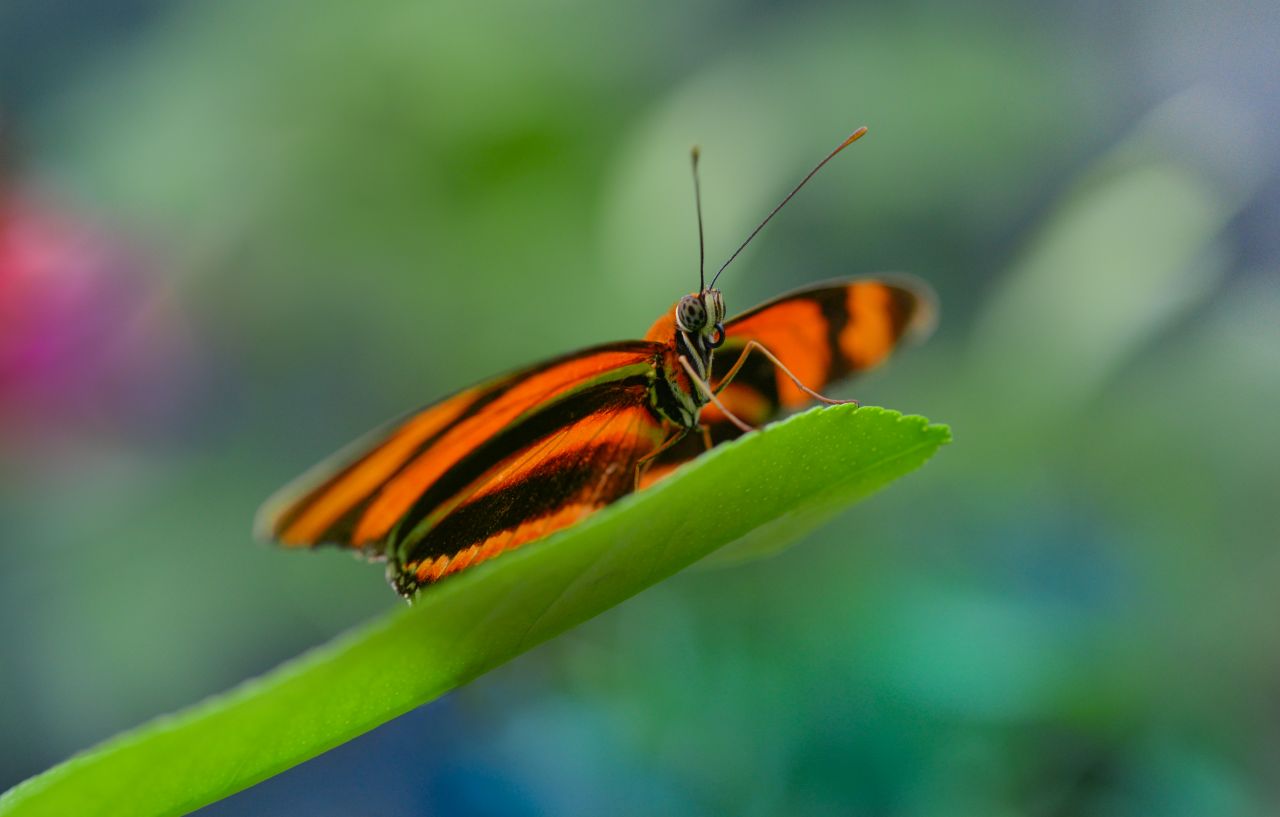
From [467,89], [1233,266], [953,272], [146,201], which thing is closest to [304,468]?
[146,201]

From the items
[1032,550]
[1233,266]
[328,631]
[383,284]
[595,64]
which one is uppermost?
[595,64]

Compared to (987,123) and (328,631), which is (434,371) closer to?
(328,631)

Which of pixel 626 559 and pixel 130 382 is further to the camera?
pixel 130 382

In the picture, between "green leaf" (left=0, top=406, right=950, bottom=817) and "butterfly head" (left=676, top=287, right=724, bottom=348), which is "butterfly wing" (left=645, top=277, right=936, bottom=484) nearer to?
"butterfly head" (left=676, top=287, right=724, bottom=348)

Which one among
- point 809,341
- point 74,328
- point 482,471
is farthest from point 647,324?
point 74,328

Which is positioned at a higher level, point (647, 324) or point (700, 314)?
point (647, 324)

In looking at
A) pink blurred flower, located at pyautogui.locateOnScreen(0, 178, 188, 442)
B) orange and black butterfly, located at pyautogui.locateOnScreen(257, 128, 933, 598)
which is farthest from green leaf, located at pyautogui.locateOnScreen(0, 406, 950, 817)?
pink blurred flower, located at pyautogui.locateOnScreen(0, 178, 188, 442)

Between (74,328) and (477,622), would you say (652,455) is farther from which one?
(74,328)
